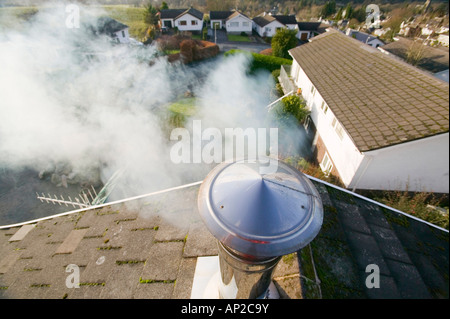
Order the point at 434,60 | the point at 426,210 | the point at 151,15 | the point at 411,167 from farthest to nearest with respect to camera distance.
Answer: the point at 151,15 < the point at 411,167 < the point at 426,210 < the point at 434,60

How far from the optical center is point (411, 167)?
218 inches

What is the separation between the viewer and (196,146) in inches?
407

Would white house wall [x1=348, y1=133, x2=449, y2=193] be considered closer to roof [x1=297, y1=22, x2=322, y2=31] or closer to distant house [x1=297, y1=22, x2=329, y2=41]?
distant house [x1=297, y1=22, x2=329, y2=41]

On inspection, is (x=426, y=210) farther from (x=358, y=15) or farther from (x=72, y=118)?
(x=358, y=15)

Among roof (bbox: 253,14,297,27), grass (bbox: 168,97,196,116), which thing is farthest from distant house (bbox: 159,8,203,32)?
grass (bbox: 168,97,196,116)

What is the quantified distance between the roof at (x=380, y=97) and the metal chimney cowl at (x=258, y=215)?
466cm

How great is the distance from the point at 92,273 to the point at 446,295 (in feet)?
13.8

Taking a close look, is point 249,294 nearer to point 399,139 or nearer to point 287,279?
point 287,279

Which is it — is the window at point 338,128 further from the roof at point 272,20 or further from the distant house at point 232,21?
the distant house at point 232,21

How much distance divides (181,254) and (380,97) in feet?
25.2

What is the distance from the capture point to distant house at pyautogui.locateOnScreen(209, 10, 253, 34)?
34.6 meters

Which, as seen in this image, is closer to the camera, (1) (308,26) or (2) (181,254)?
(2) (181,254)

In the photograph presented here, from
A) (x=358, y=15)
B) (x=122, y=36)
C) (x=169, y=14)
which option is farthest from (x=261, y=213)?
(x=358, y=15)

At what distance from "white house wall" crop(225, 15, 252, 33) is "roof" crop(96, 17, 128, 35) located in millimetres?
18528
